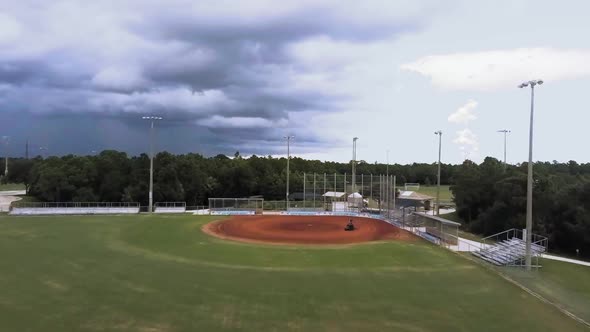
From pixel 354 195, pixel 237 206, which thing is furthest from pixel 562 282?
pixel 237 206

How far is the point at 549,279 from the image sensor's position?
24125 millimetres

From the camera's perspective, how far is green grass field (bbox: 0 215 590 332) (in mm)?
15188

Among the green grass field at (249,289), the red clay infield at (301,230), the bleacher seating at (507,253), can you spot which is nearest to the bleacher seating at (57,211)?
the red clay infield at (301,230)

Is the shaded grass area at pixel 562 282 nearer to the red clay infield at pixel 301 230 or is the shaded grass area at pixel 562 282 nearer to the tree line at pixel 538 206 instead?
the red clay infield at pixel 301 230

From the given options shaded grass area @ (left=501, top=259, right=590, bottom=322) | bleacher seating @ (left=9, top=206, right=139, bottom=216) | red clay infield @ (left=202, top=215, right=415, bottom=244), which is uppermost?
bleacher seating @ (left=9, top=206, right=139, bottom=216)

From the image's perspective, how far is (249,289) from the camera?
1945cm

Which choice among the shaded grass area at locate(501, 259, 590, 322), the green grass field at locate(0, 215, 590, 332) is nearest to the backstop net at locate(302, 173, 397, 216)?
the green grass field at locate(0, 215, 590, 332)

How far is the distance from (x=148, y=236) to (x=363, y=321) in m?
23.1

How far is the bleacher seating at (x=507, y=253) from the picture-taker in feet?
89.0

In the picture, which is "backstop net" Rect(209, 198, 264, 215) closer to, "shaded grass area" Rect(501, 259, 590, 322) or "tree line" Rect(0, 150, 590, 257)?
"tree line" Rect(0, 150, 590, 257)

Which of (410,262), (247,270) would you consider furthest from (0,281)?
(410,262)

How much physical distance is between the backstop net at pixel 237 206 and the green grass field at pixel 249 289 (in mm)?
20821

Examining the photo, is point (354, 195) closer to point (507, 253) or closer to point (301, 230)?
point (301, 230)

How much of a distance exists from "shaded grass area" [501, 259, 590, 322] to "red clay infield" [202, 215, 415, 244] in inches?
428
